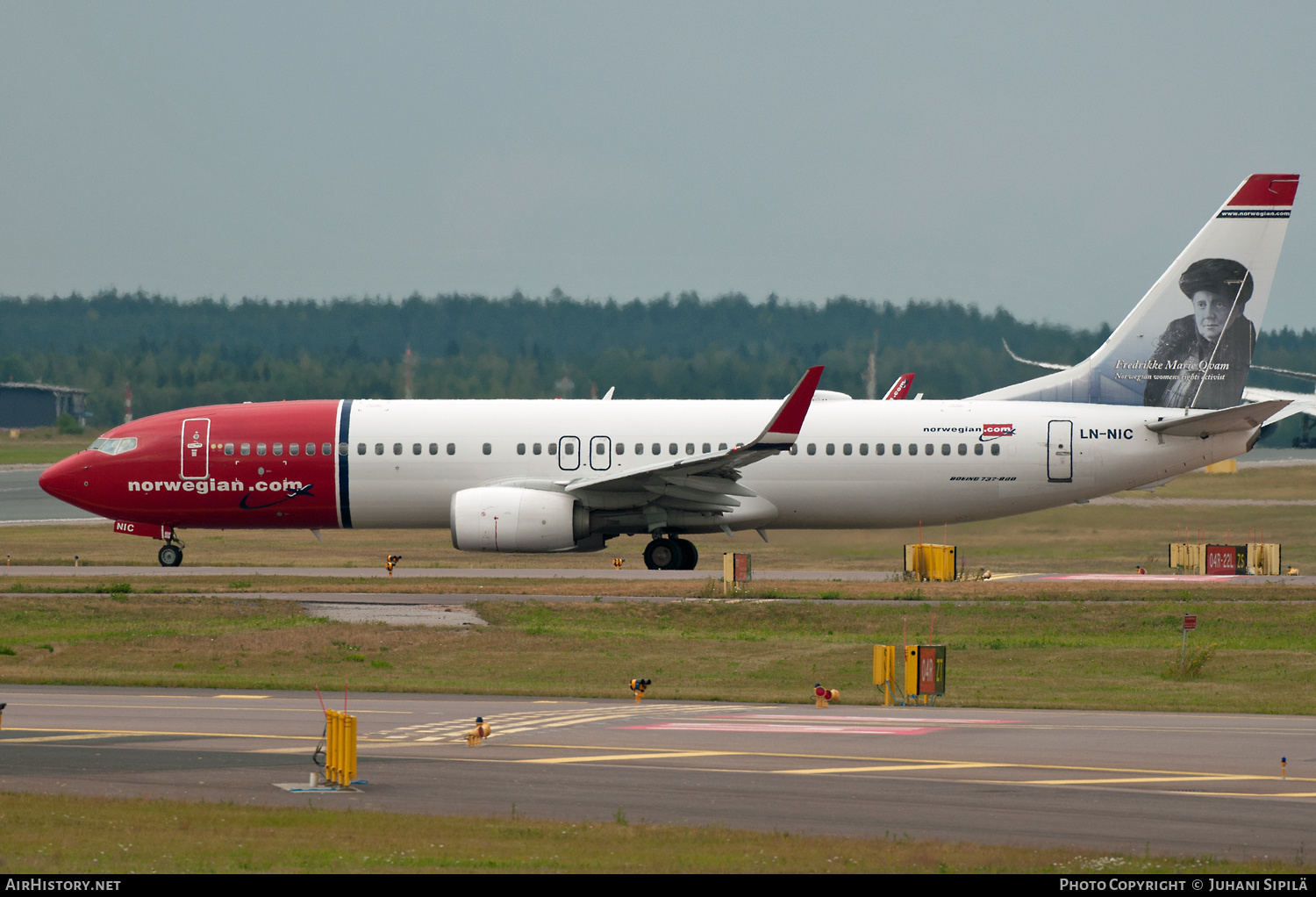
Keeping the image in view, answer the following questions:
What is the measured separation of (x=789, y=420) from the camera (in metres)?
32.0

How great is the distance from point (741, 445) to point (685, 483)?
1589mm

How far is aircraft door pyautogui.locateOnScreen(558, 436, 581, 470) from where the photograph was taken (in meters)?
35.8

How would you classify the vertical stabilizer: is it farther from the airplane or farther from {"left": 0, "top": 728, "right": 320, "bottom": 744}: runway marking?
{"left": 0, "top": 728, "right": 320, "bottom": 744}: runway marking

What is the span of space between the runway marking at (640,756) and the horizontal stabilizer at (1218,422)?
21.1 m

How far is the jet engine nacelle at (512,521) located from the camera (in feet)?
111

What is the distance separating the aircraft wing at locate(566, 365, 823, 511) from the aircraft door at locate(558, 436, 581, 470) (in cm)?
44

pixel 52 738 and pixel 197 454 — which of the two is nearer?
pixel 52 738

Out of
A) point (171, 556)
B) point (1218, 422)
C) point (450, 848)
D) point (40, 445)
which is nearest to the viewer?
point (450, 848)

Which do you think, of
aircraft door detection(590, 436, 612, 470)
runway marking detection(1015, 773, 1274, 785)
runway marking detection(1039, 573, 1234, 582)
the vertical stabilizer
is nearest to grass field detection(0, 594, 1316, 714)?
runway marking detection(1039, 573, 1234, 582)

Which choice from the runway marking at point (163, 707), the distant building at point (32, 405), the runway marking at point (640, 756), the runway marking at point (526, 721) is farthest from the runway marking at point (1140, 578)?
the distant building at point (32, 405)

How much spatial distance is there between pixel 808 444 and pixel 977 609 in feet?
24.5

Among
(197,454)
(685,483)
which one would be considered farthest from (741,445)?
(197,454)

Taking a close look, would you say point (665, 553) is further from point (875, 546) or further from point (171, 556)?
point (171, 556)

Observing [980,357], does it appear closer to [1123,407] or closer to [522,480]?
[1123,407]
